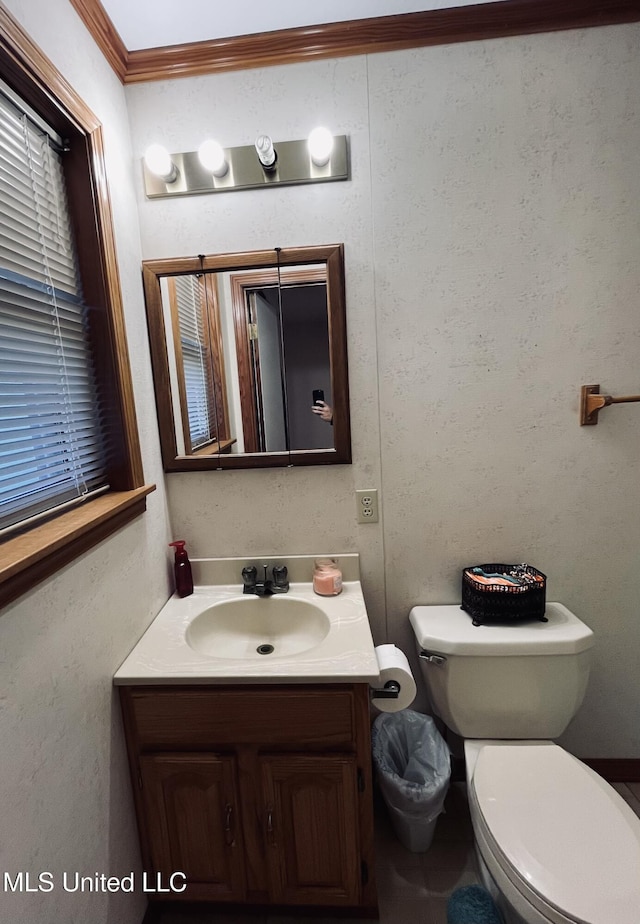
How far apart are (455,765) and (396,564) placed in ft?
2.58

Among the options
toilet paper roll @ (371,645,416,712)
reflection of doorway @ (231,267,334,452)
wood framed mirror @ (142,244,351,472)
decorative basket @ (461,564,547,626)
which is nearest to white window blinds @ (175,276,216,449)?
wood framed mirror @ (142,244,351,472)

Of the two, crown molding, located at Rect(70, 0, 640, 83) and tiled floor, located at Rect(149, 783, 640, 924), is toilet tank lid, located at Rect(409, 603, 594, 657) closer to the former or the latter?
tiled floor, located at Rect(149, 783, 640, 924)

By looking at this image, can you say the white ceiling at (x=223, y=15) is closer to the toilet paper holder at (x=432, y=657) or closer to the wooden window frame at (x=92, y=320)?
the wooden window frame at (x=92, y=320)

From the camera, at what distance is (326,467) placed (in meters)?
1.33

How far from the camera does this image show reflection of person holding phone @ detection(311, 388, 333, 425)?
4.21ft

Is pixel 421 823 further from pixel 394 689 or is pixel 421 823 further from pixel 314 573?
pixel 314 573

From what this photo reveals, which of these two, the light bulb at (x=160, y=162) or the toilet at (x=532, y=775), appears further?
the light bulb at (x=160, y=162)

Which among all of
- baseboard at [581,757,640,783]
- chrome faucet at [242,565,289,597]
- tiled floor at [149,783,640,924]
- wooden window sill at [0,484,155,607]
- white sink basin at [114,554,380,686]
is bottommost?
tiled floor at [149,783,640,924]

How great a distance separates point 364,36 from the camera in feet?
3.75

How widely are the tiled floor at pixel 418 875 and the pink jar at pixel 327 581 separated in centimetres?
78

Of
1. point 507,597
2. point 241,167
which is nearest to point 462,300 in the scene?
point 241,167

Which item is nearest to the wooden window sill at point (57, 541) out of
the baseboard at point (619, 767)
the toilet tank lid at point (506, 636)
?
the toilet tank lid at point (506, 636)

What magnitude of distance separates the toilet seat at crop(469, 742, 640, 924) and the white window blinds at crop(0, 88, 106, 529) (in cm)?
126

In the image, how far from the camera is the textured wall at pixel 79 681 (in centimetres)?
68
